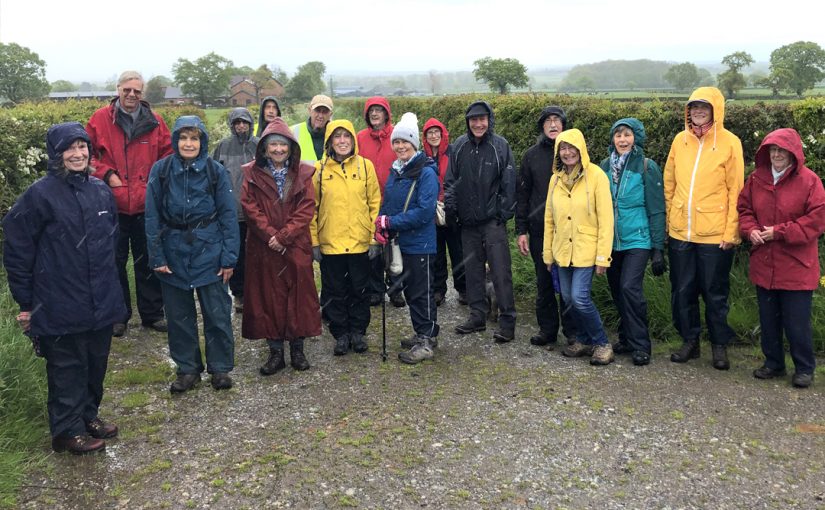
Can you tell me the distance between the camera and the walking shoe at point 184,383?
196 inches

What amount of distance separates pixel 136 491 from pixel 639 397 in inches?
138

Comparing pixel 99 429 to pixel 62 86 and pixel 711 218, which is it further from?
pixel 62 86

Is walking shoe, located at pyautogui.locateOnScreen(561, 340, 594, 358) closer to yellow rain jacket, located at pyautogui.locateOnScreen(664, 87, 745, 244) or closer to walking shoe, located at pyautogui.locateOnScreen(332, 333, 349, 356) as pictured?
yellow rain jacket, located at pyautogui.locateOnScreen(664, 87, 745, 244)

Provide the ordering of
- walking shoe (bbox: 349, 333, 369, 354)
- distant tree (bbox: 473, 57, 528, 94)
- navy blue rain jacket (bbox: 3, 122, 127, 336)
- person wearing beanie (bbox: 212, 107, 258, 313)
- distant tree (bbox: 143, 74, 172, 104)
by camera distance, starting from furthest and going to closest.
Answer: distant tree (bbox: 143, 74, 172, 104) → distant tree (bbox: 473, 57, 528, 94) → person wearing beanie (bbox: 212, 107, 258, 313) → walking shoe (bbox: 349, 333, 369, 354) → navy blue rain jacket (bbox: 3, 122, 127, 336)

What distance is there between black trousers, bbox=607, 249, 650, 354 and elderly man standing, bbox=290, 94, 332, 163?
129 inches

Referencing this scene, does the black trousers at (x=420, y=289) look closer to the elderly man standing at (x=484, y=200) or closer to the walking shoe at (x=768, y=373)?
the elderly man standing at (x=484, y=200)

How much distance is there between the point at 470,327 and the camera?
6.38 metres

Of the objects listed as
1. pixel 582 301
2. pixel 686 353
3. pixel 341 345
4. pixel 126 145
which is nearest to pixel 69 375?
pixel 341 345

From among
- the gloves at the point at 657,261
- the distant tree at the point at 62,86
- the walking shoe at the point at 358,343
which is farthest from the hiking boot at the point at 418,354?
the distant tree at the point at 62,86

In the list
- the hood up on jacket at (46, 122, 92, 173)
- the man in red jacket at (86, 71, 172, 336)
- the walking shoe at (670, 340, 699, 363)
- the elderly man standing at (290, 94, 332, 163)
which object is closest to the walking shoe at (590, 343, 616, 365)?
the walking shoe at (670, 340, 699, 363)

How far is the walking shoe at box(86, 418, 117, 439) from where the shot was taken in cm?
423

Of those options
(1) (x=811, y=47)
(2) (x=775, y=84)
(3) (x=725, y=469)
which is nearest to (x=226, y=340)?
(3) (x=725, y=469)

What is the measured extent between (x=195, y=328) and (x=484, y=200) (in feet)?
9.21

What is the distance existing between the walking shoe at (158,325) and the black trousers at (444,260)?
2968mm
